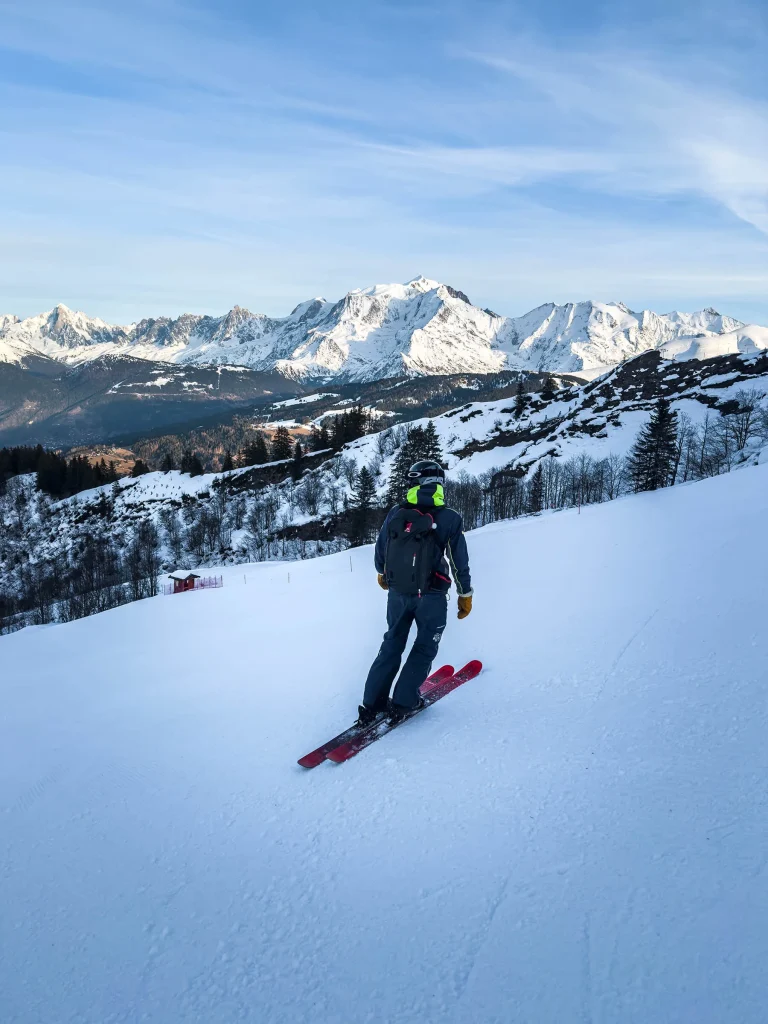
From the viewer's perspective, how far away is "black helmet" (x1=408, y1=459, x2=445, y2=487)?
20.0 ft

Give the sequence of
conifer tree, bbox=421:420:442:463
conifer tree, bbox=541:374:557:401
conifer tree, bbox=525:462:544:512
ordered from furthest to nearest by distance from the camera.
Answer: conifer tree, bbox=541:374:557:401 < conifer tree, bbox=421:420:442:463 < conifer tree, bbox=525:462:544:512

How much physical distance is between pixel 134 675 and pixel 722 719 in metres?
9.88

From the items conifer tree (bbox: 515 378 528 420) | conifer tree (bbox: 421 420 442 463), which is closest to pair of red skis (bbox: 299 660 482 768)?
conifer tree (bbox: 421 420 442 463)

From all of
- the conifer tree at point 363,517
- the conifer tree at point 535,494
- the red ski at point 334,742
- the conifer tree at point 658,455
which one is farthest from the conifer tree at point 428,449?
the red ski at point 334,742

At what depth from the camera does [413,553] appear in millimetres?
5867

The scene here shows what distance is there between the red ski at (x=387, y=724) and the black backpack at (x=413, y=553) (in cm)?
147

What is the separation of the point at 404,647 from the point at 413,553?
1.09 meters

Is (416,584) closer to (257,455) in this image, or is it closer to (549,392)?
(257,455)

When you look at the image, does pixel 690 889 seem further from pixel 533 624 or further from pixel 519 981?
pixel 533 624

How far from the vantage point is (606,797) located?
407 cm

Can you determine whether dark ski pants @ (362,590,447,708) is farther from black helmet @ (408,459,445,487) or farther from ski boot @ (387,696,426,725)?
black helmet @ (408,459,445,487)

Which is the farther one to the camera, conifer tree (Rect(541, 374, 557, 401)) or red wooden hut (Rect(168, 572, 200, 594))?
conifer tree (Rect(541, 374, 557, 401))

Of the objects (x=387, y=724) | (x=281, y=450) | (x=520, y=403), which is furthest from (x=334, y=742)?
(x=520, y=403)

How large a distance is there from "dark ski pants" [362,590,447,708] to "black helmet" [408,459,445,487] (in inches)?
52.4
